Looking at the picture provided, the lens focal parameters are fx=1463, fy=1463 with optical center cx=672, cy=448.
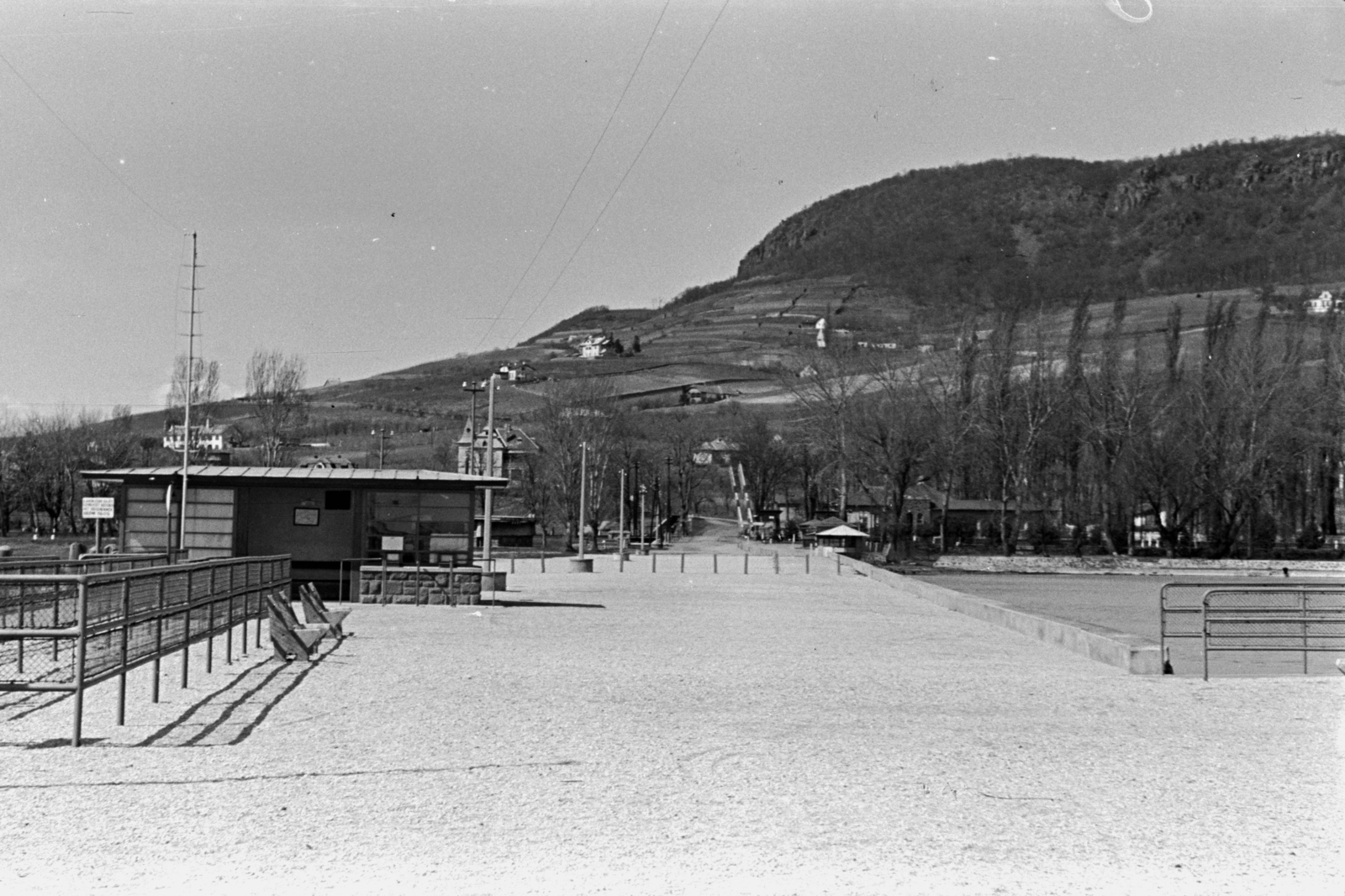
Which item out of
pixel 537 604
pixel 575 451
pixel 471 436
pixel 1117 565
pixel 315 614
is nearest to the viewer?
pixel 315 614

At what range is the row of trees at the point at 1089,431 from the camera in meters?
80.3

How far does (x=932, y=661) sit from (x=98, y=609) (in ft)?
34.5

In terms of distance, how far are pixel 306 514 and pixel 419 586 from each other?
288cm

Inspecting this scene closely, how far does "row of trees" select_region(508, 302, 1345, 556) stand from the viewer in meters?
80.3

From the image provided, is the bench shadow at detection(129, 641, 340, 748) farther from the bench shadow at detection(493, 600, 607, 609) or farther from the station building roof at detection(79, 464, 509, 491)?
the bench shadow at detection(493, 600, 607, 609)

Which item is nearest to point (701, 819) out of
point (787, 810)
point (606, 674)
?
point (787, 810)

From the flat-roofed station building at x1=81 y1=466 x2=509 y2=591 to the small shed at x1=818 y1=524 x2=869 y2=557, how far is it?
4712cm

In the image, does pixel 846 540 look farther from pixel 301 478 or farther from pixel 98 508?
pixel 301 478

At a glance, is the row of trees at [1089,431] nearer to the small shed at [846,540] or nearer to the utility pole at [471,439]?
the small shed at [846,540]

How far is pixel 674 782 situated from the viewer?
9.23 m

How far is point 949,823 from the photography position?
803 cm

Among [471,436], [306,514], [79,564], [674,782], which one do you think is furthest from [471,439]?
[674,782]

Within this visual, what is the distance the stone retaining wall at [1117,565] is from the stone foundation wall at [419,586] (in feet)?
166

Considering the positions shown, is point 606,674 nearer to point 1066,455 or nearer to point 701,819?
point 701,819
